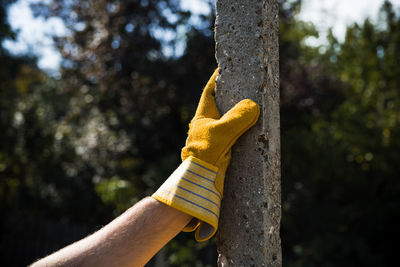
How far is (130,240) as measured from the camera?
118cm

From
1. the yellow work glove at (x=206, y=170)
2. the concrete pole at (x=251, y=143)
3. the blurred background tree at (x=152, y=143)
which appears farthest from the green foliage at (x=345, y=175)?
the yellow work glove at (x=206, y=170)

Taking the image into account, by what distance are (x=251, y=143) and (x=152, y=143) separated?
4.50 m

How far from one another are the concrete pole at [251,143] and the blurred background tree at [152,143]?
3274 mm

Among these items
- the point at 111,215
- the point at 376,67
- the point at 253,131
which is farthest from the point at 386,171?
the point at 253,131

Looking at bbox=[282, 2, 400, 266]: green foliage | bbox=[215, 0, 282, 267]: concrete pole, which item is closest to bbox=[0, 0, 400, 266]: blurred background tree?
bbox=[282, 2, 400, 266]: green foliage

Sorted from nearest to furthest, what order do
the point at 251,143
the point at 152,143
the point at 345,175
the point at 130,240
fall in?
the point at 130,240 < the point at 251,143 < the point at 345,175 < the point at 152,143

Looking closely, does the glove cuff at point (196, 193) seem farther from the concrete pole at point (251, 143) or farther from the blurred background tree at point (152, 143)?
the blurred background tree at point (152, 143)

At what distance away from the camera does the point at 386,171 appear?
546 cm

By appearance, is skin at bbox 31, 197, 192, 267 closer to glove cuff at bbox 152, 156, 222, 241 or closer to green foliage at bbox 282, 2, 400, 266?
glove cuff at bbox 152, 156, 222, 241

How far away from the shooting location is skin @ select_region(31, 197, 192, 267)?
1161 millimetres

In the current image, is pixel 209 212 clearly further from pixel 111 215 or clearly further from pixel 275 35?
pixel 111 215

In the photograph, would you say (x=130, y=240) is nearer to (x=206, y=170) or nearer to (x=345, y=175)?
(x=206, y=170)

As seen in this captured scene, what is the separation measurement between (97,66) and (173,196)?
5016 millimetres

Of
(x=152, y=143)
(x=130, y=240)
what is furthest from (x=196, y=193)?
(x=152, y=143)
